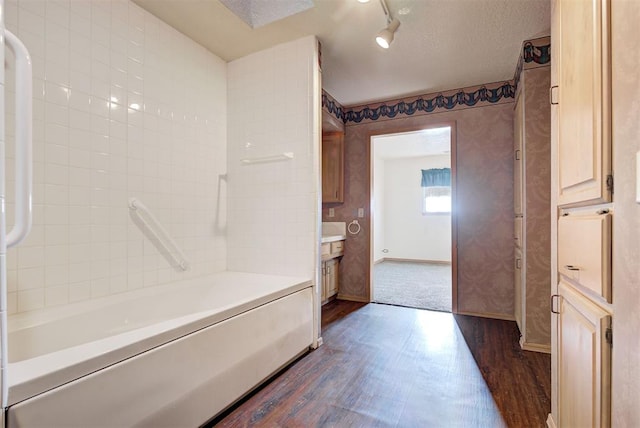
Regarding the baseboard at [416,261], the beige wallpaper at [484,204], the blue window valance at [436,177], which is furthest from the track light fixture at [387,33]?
the baseboard at [416,261]

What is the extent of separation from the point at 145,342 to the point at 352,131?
326 cm

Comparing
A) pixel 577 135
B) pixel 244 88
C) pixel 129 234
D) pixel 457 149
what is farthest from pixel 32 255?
pixel 457 149

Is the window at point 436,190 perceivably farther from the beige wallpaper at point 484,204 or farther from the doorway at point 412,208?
the beige wallpaper at point 484,204

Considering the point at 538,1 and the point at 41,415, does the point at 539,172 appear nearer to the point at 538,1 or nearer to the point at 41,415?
the point at 538,1

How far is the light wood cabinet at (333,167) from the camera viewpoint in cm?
383

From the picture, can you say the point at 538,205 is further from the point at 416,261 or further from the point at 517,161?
the point at 416,261

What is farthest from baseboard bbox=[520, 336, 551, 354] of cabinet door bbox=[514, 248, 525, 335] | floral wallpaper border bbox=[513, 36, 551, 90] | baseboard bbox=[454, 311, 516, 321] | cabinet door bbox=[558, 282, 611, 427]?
floral wallpaper border bbox=[513, 36, 551, 90]

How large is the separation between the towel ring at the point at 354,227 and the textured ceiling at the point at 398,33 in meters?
1.62

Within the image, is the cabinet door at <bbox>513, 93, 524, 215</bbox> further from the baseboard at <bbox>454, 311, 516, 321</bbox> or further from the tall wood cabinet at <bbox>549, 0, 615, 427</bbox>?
the tall wood cabinet at <bbox>549, 0, 615, 427</bbox>

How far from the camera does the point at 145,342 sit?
1.20m

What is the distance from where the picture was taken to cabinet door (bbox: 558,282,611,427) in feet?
2.71

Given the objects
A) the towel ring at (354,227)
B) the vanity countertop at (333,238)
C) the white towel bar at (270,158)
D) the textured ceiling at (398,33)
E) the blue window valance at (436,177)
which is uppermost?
the textured ceiling at (398,33)

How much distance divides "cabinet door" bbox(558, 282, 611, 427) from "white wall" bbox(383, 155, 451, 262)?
5511 mm

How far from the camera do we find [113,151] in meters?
1.89
